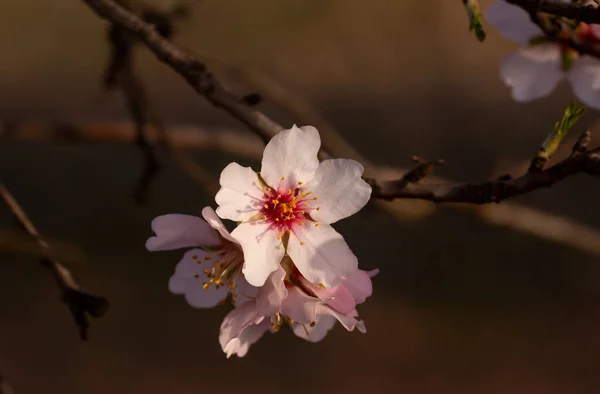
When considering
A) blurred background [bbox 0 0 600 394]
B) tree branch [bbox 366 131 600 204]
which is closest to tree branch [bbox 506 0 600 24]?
tree branch [bbox 366 131 600 204]

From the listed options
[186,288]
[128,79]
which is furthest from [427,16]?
[186,288]

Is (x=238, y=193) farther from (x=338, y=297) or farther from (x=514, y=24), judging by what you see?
(x=514, y=24)

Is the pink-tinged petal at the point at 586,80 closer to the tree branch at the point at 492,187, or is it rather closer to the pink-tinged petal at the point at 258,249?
the tree branch at the point at 492,187

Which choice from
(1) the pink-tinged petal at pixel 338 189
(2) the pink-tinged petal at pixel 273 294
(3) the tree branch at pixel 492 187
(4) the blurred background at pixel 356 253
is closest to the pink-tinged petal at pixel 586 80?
(3) the tree branch at pixel 492 187

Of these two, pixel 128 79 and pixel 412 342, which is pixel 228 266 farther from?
pixel 412 342

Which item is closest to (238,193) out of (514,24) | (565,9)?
(565,9)

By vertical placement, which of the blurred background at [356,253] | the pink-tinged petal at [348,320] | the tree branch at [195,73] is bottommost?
the blurred background at [356,253]
